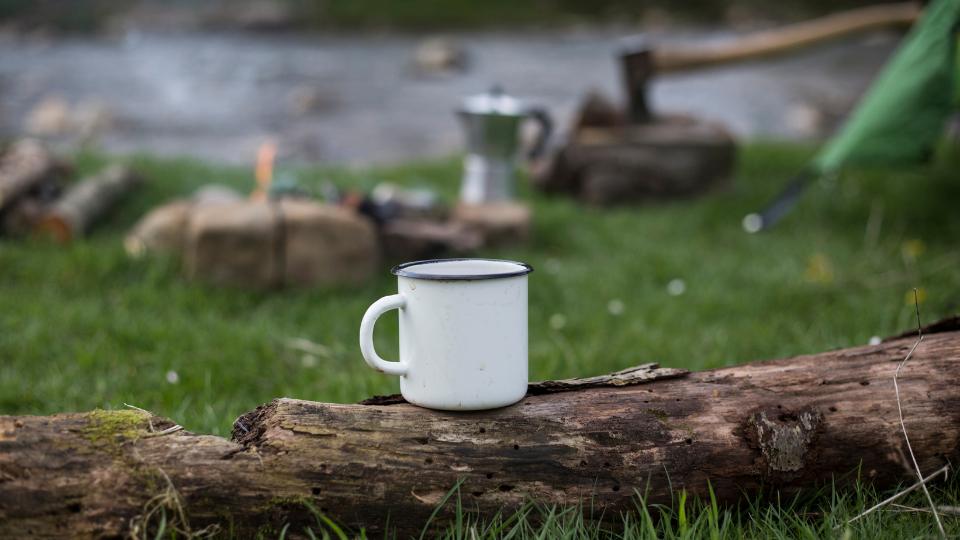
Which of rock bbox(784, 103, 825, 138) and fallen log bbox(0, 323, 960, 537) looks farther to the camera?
rock bbox(784, 103, 825, 138)

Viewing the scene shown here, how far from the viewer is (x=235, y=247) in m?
4.25

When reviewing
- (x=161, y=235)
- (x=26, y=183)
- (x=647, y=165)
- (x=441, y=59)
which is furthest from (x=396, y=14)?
(x=161, y=235)

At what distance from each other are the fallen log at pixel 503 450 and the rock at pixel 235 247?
266 cm

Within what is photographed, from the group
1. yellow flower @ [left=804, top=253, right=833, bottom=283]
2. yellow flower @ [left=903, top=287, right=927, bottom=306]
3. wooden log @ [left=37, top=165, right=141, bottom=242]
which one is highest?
wooden log @ [left=37, top=165, right=141, bottom=242]

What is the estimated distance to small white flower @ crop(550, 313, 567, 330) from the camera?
12.5ft

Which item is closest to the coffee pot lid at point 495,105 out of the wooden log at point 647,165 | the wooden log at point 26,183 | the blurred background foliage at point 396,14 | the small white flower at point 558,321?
the wooden log at point 647,165

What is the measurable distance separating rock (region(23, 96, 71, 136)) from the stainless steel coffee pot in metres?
9.04

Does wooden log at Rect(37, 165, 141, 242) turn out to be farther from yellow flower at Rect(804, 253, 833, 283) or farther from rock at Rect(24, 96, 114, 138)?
rock at Rect(24, 96, 114, 138)

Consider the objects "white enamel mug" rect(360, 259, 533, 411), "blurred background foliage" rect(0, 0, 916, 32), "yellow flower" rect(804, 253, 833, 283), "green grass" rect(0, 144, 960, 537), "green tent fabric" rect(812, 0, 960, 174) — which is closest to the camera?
"white enamel mug" rect(360, 259, 533, 411)

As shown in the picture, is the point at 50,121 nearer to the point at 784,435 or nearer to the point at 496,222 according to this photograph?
the point at 496,222

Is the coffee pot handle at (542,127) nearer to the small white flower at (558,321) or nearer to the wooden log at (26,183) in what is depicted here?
the small white flower at (558,321)

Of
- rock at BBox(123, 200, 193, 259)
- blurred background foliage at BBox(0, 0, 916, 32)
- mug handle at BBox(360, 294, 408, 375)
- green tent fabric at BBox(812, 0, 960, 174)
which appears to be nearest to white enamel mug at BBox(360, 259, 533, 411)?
mug handle at BBox(360, 294, 408, 375)

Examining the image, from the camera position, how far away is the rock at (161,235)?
453cm

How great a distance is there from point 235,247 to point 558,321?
1.62 meters
